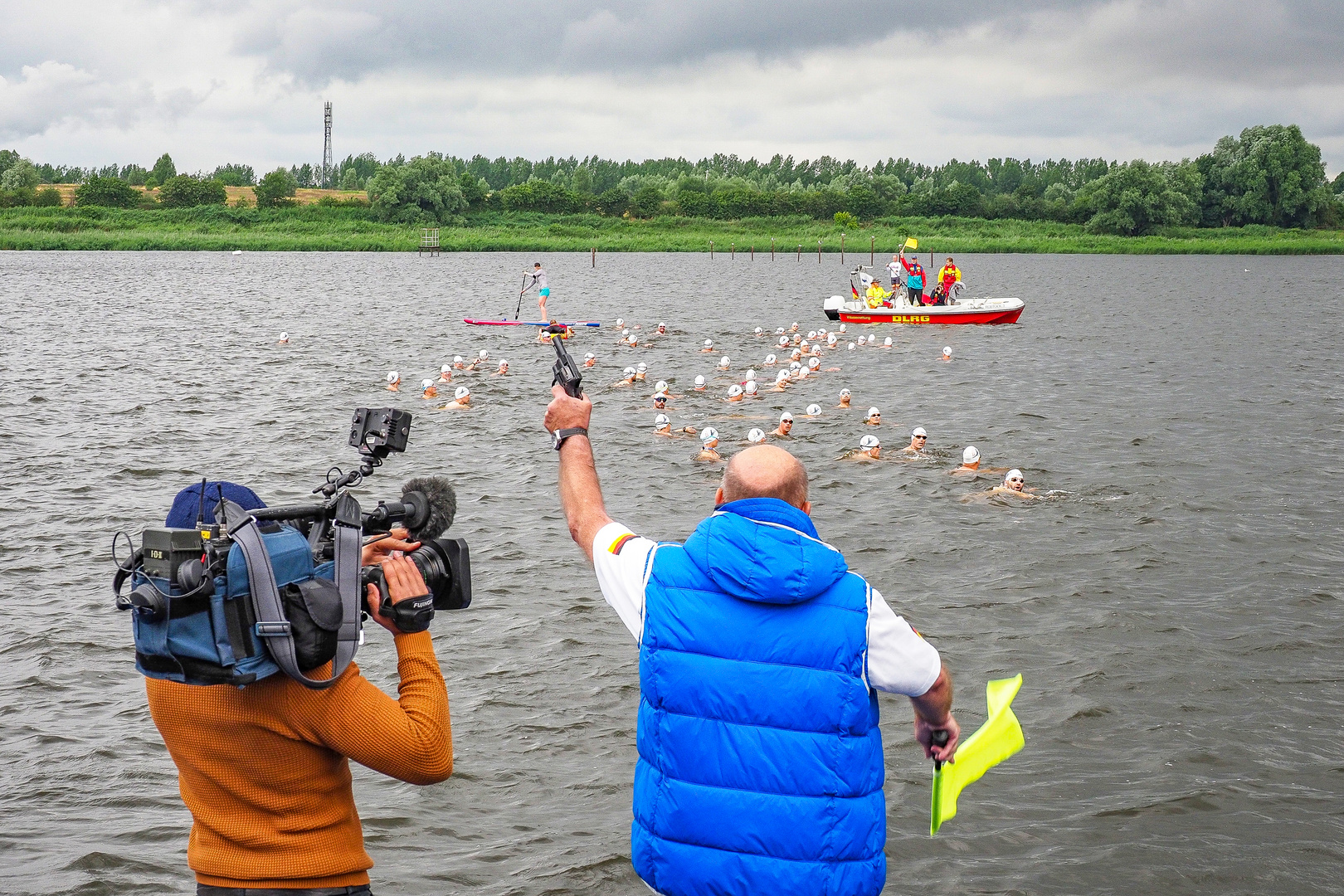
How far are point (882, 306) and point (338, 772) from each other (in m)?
38.0

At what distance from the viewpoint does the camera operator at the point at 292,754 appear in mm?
3514

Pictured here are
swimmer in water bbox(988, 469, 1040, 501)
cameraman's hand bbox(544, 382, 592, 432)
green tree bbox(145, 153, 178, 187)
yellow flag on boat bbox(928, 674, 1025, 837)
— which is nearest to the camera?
yellow flag on boat bbox(928, 674, 1025, 837)

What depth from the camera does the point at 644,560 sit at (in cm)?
369

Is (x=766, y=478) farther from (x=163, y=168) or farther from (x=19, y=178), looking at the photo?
(x=163, y=168)

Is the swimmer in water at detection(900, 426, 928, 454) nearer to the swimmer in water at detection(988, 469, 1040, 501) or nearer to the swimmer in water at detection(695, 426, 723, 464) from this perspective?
the swimmer in water at detection(988, 469, 1040, 501)

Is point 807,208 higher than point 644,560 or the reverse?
higher

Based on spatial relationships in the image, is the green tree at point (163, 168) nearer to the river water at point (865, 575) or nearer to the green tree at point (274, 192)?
the green tree at point (274, 192)

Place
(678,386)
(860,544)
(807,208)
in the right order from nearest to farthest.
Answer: (860,544), (678,386), (807,208)

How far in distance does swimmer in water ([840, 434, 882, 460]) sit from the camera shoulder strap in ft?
53.6

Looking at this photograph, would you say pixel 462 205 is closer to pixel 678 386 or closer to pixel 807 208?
pixel 807 208

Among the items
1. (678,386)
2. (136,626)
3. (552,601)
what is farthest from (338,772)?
(678,386)

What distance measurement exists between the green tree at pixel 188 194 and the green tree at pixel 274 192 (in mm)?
4106

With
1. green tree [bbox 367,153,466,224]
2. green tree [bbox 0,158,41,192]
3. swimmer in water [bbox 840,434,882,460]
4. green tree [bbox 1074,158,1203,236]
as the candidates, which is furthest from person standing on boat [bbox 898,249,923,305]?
green tree [bbox 0,158,41,192]

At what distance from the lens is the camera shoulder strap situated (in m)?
3.21
